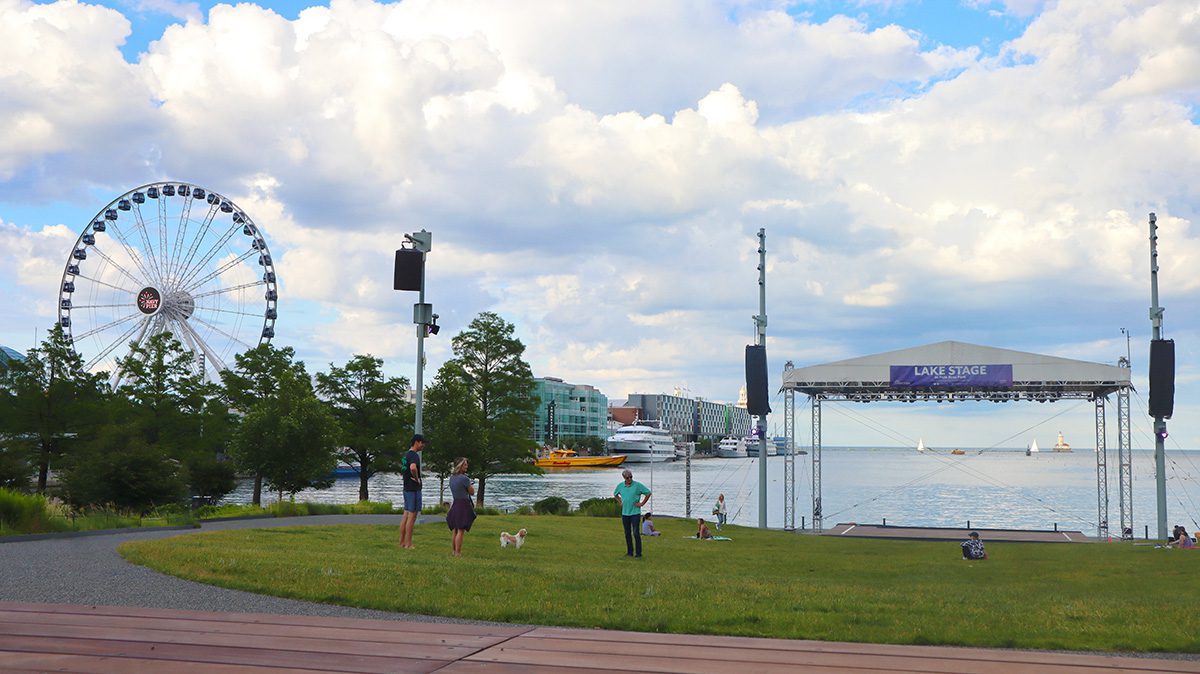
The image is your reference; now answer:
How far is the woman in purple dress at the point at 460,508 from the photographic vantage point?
1447 centimetres

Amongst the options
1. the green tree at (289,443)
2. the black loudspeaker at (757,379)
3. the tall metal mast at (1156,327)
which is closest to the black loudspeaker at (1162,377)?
the tall metal mast at (1156,327)

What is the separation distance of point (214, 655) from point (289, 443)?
4295 cm

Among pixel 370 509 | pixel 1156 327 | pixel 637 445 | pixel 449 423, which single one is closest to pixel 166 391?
pixel 449 423

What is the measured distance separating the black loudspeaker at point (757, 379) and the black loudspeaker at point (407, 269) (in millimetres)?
17698

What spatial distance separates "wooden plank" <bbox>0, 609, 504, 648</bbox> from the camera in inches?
228

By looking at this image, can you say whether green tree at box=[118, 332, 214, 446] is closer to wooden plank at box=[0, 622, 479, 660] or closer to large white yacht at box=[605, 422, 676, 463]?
wooden plank at box=[0, 622, 479, 660]

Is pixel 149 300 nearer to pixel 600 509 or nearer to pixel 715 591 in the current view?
pixel 600 509

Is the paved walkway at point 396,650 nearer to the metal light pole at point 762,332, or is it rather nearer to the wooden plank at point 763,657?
the wooden plank at point 763,657

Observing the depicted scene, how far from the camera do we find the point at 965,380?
33750 mm

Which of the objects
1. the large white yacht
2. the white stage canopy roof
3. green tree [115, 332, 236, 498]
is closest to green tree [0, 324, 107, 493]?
green tree [115, 332, 236, 498]

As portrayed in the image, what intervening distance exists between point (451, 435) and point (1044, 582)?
3240 centimetres

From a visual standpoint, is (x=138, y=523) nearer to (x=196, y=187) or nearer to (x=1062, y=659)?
(x=1062, y=659)

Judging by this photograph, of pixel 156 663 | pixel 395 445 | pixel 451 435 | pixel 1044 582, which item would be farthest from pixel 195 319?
pixel 156 663

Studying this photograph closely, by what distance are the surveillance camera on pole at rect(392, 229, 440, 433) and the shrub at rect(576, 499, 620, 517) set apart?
53.7 feet
